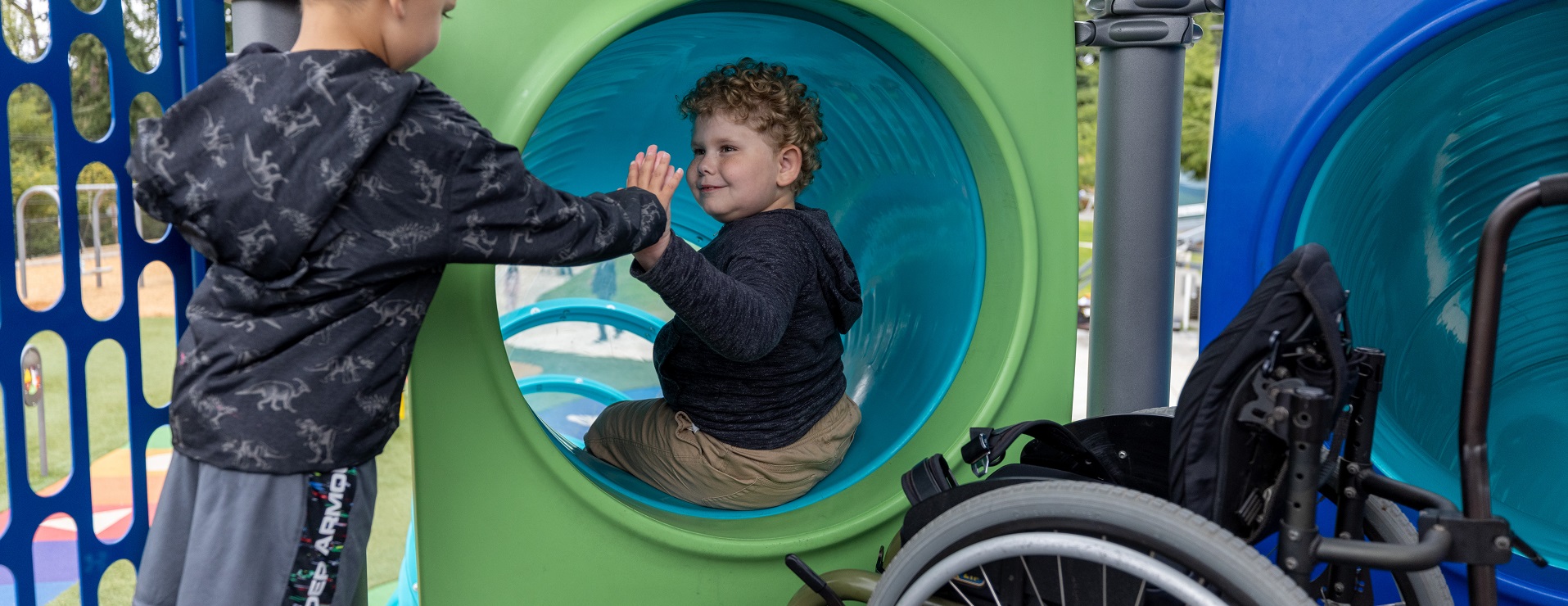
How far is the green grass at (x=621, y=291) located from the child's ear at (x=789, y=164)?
4.91ft

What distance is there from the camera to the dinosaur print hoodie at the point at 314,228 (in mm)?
1246

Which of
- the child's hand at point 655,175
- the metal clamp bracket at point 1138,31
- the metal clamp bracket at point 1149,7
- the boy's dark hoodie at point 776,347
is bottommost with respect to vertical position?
the boy's dark hoodie at point 776,347

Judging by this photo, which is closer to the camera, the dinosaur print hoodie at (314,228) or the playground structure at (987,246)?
the dinosaur print hoodie at (314,228)

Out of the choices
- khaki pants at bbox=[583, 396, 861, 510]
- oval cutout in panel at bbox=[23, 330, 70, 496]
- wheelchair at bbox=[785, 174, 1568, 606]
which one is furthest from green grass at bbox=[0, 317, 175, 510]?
wheelchair at bbox=[785, 174, 1568, 606]

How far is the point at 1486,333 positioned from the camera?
1237 mm

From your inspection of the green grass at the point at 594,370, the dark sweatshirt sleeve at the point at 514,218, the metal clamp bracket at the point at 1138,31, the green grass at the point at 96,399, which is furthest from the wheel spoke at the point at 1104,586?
the green grass at the point at 96,399

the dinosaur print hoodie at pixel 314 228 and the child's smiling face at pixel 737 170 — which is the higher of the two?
the child's smiling face at pixel 737 170

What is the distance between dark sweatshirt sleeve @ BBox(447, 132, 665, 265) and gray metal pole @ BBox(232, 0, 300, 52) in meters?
0.38

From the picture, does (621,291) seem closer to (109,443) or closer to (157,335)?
(109,443)

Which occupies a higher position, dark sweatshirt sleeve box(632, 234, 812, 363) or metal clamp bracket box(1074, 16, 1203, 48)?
metal clamp bracket box(1074, 16, 1203, 48)

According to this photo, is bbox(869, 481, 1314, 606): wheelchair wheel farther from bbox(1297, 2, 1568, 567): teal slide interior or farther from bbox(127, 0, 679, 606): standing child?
bbox(1297, 2, 1568, 567): teal slide interior

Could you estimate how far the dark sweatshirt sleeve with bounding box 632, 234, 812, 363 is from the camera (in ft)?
5.16

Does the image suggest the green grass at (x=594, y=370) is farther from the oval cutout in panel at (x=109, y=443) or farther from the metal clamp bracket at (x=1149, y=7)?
the metal clamp bracket at (x=1149, y=7)

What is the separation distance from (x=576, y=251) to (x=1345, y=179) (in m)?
1.46
